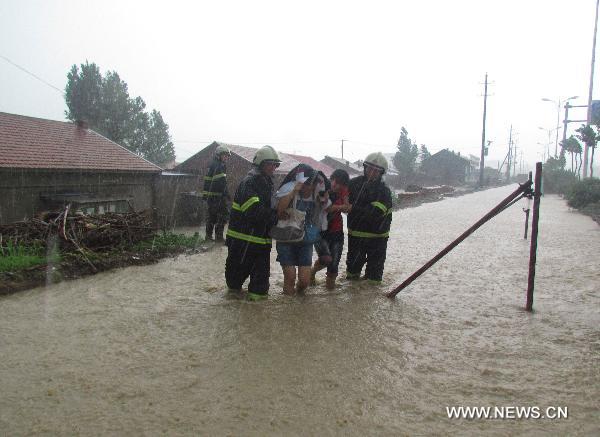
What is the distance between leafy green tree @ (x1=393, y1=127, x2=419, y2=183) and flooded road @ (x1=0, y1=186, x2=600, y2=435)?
49.2 m

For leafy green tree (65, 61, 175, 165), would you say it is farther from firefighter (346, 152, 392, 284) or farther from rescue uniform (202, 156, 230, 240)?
firefighter (346, 152, 392, 284)

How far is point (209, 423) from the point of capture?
2996 mm

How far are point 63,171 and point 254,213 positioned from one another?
9654 millimetres

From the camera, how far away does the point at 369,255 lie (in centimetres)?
658

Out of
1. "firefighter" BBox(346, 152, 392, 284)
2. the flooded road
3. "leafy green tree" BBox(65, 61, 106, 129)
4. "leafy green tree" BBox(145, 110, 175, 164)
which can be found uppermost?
"leafy green tree" BBox(65, 61, 106, 129)

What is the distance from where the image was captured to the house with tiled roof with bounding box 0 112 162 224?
1173cm

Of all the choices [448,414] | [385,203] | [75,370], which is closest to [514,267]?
[385,203]

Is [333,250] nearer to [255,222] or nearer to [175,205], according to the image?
[255,222]

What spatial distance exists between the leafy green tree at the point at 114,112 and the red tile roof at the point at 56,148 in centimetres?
2745

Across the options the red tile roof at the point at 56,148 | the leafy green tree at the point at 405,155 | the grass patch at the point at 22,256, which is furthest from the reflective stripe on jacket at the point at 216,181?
the leafy green tree at the point at 405,155

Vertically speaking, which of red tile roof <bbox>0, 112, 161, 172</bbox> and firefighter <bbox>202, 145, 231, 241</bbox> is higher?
red tile roof <bbox>0, 112, 161, 172</bbox>

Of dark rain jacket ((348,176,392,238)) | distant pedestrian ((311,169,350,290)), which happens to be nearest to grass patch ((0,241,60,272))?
distant pedestrian ((311,169,350,290))

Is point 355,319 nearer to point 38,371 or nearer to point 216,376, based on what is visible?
point 216,376

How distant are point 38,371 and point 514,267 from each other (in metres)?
7.46
